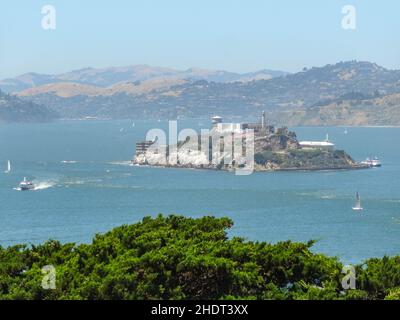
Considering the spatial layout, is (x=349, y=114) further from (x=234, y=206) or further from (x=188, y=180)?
(x=234, y=206)

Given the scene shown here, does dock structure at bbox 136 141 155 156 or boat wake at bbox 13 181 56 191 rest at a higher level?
dock structure at bbox 136 141 155 156

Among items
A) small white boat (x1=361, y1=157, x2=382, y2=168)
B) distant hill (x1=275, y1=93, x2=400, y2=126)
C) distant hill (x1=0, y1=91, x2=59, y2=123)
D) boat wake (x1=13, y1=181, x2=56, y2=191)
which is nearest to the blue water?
boat wake (x1=13, y1=181, x2=56, y2=191)

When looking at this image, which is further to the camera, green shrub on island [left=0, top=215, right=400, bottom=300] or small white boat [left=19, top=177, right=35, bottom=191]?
small white boat [left=19, top=177, right=35, bottom=191]

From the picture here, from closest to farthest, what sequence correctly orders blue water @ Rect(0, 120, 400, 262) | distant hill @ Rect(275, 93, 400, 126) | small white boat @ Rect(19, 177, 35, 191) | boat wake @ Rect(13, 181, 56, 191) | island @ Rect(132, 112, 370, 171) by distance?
blue water @ Rect(0, 120, 400, 262), small white boat @ Rect(19, 177, 35, 191), boat wake @ Rect(13, 181, 56, 191), island @ Rect(132, 112, 370, 171), distant hill @ Rect(275, 93, 400, 126)

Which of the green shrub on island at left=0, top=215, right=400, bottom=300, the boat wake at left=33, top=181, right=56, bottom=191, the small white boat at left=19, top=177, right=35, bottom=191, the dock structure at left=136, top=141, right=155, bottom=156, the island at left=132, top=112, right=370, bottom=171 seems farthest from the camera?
the dock structure at left=136, top=141, right=155, bottom=156

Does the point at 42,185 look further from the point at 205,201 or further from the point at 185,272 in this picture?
the point at 185,272

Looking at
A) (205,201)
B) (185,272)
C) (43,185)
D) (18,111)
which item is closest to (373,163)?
(205,201)

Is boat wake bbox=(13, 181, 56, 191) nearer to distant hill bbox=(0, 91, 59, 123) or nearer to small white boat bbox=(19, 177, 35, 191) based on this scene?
small white boat bbox=(19, 177, 35, 191)
